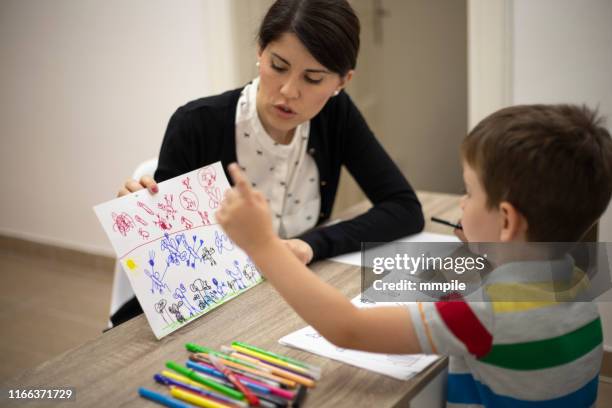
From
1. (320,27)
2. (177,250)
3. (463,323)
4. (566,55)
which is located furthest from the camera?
(566,55)

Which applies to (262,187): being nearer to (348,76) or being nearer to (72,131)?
(348,76)

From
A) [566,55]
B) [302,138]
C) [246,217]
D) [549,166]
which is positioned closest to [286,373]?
[246,217]

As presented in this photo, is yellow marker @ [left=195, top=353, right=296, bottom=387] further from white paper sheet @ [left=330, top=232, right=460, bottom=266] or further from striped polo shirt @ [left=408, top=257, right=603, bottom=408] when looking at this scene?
white paper sheet @ [left=330, top=232, right=460, bottom=266]

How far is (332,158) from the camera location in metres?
1.72

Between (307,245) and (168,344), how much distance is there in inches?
17.5

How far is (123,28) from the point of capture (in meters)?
2.87

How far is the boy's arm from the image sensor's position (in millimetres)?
817

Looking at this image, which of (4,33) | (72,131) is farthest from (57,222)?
(4,33)

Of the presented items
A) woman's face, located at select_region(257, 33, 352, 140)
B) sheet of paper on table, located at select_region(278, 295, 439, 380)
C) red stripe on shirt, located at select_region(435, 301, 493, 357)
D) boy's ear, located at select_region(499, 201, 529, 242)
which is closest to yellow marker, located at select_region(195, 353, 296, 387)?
sheet of paper on table, located at select_region(278, 295, 439, 380)

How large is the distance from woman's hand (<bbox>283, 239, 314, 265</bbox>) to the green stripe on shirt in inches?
22.5

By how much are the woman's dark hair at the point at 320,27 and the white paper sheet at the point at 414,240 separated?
0.44 m

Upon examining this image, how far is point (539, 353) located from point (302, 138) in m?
0.96

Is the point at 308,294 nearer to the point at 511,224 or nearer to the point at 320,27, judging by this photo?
the point at 511,224

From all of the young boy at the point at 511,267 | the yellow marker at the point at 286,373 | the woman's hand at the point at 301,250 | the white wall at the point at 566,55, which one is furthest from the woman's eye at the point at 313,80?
the white wall at the point at 566,55
